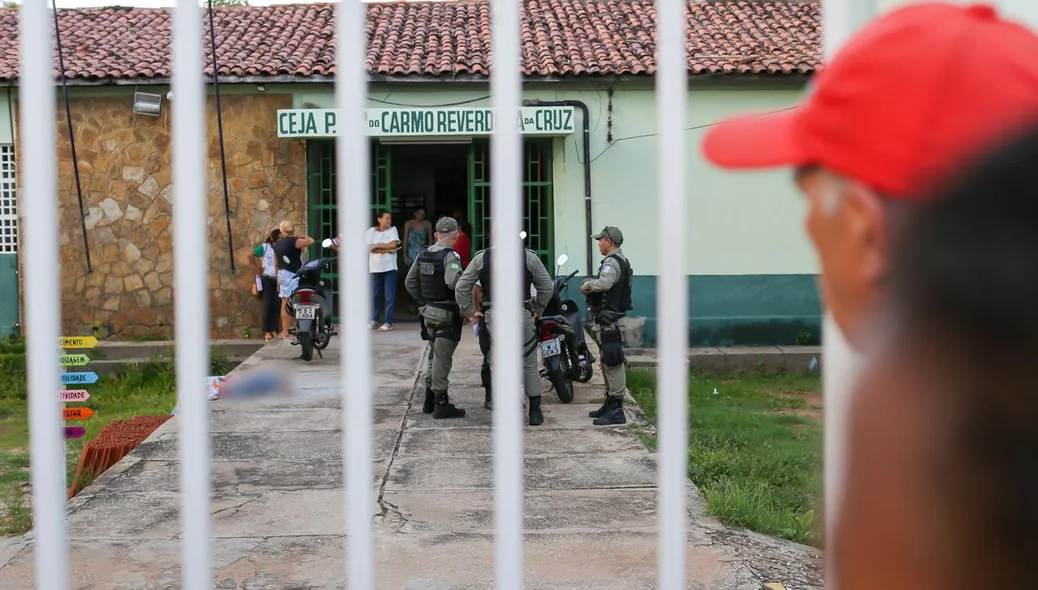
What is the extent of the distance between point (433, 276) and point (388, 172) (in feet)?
18.8

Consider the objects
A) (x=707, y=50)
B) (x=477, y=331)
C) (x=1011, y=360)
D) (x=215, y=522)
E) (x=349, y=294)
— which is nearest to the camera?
(x=1011, y=360)

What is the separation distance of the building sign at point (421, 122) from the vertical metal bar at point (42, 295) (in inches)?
430

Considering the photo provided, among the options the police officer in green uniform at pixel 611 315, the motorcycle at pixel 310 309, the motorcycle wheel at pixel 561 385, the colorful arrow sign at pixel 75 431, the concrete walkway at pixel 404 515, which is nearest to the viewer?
the concrete walkway at pixel 404 515

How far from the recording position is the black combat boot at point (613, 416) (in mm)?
6977

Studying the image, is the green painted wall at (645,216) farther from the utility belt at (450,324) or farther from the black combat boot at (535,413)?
the black combat boot at (535,413)

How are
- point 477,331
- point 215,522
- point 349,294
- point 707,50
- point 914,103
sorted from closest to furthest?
point 914,103 → point 349,294 → point 215,522 → point 477,331 → point 707,50

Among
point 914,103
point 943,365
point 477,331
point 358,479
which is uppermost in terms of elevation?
point 914,103

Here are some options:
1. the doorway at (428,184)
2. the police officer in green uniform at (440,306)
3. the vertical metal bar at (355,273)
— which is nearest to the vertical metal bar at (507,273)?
the vertical metal bar at (355,273)

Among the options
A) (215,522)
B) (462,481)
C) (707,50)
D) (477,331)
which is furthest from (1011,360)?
(707,50)

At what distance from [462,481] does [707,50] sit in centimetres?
940

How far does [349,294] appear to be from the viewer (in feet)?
3.70

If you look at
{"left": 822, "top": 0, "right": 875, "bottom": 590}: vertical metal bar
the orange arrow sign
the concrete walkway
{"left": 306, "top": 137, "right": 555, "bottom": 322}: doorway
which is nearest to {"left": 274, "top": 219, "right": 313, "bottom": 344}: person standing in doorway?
{"left": 306, "top": 137, "right": 555, "bottom": 322}: doorway

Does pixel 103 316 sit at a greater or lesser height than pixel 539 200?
lesser

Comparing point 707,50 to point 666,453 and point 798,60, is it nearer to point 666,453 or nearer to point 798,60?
point 798,60
